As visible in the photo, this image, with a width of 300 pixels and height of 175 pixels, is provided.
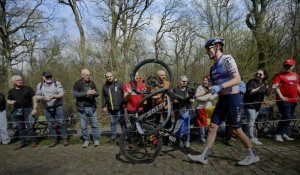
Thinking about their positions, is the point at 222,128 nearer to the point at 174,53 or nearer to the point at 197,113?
the point at 197,113

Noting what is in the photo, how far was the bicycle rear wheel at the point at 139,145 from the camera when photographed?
551cm

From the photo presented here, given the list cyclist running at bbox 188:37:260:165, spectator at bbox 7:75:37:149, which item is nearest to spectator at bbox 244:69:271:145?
cyclist running at bbox 188:37:260:165

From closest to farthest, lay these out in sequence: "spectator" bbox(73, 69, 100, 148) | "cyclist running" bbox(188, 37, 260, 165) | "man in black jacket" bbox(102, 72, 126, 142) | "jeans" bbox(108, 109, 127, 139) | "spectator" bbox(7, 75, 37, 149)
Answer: "cyclist running" bbox(188, 37, 260, 165)
"spectator" bbox(73, 69, 100, 148)
"man in black jacket" bbox(102, 72, 126, 142)
"jeans" bbox(108, 109, 127, 139)
"spectator" bbox(7, 75, 37, 149)

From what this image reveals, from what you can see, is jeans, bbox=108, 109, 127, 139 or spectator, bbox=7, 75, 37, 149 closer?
jeans, bbox=108, 109, 127, 139

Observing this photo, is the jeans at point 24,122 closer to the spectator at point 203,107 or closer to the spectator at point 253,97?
the spectator at point 203,107

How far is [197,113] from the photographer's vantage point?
7125 millimetres

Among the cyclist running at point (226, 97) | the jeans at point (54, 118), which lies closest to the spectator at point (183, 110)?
the cyclist running at point (226, 97)

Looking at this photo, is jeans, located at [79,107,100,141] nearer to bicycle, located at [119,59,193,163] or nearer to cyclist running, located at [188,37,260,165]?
bicycle, located at [119,59,193,163]

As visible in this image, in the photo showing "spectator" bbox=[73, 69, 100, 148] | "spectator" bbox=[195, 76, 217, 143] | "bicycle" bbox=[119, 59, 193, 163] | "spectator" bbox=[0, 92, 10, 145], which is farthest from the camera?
"spectator" bbox=[0, 92, 10, 145]

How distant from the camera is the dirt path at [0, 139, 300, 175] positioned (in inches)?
195

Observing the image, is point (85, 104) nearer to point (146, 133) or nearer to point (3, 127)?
point (146, 133)

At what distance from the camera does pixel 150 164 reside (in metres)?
5.47

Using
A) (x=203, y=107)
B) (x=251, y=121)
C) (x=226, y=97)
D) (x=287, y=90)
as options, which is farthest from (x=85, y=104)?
(x=287, y=90)

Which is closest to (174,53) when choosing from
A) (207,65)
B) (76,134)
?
(207,65)
